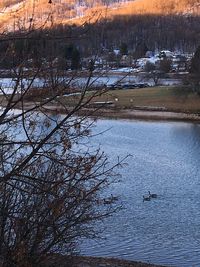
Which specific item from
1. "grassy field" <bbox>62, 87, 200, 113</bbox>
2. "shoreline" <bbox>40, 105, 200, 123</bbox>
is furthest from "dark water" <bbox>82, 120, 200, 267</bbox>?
"grassy field" <bbox>62, 87, 200, 113</bbox>

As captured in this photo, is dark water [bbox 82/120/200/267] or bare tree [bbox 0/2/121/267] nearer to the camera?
bare tree [bbox 0/2/121/267]

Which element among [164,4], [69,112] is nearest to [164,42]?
[164,4]

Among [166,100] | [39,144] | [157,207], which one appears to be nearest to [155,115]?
[166,100]

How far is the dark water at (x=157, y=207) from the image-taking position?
10.5 meters

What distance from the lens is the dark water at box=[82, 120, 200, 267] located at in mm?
10531

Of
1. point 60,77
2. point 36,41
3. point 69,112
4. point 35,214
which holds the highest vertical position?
point 36,41

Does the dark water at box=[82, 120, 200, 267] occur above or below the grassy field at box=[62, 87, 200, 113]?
above

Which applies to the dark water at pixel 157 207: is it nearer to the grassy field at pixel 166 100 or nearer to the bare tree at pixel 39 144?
the bare tree at pixel 39 144

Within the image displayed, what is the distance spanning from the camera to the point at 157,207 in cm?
1310

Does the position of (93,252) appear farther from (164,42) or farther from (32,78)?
(164,42)

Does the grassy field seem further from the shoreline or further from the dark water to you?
the dark water

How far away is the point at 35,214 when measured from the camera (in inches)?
240

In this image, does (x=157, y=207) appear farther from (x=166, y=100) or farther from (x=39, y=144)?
(x=166, y=100)

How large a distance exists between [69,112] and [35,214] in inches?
95.8
